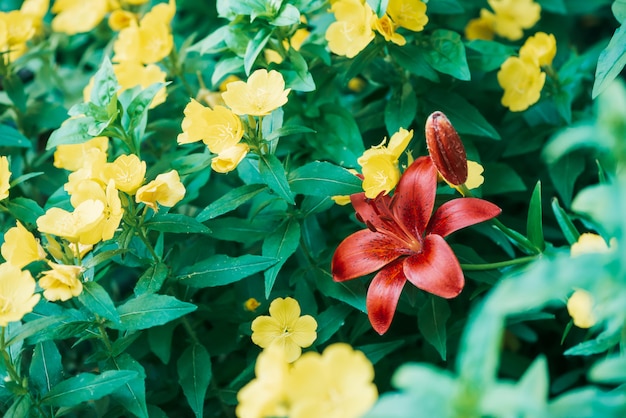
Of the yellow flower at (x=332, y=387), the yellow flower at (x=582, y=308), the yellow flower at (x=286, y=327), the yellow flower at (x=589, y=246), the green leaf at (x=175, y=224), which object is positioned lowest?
the yellow flower at (x=286, y=327)

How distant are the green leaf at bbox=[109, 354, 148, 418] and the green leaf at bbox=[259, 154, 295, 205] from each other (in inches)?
13.7

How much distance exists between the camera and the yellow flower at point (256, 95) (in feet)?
3.74

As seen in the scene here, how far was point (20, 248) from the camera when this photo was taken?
1050 millimetres

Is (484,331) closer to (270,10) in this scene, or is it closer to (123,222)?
(123,222)

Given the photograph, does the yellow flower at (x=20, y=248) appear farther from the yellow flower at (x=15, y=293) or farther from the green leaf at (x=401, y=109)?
the green leaf at (x=401, y=109)

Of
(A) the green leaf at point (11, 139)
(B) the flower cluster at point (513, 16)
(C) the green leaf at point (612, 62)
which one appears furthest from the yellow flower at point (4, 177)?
(B) the flower cluster at point (513, 16)

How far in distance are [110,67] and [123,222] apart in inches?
12.0

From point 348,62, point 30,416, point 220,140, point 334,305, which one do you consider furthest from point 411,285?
point 30,416

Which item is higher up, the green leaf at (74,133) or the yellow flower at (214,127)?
the yellow flower at (214,127)

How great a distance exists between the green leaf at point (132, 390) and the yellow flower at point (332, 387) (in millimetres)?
463

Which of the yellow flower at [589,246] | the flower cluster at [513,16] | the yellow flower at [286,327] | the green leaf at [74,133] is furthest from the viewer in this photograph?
the flower cluster at [513,16]

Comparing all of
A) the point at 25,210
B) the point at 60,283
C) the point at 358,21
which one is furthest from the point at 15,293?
the point at 358,21

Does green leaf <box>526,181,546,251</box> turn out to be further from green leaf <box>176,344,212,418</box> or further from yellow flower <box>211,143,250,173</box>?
green leaf <box>176,344,212,418</box>

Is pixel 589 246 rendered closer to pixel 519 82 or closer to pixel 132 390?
pixel 519 82
